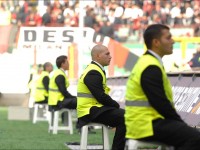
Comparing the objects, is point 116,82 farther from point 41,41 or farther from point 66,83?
point 41,41

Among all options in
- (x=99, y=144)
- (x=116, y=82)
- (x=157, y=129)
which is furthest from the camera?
(x=116, y=82)

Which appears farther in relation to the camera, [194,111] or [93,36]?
[93,36]

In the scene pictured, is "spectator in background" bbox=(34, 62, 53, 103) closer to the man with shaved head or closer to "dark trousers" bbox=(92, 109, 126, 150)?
the man with shaved head

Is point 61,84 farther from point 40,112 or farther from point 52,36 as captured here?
point 52,36

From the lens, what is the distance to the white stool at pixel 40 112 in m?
25.8

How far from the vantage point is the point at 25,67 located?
35.9 metres

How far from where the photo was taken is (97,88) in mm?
12500

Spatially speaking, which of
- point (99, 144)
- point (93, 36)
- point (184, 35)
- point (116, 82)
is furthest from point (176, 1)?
point (99, 144)

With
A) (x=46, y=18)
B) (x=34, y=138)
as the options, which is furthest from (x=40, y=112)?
(x=46, y=18)

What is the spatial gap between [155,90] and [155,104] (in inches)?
5.6

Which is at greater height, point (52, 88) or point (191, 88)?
point (191, 88)

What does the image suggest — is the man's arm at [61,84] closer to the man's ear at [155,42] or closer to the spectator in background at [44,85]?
the spectator in background at [44,85]

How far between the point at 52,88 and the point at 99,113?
288 inches

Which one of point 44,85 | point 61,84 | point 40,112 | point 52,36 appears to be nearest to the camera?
point 61,84
